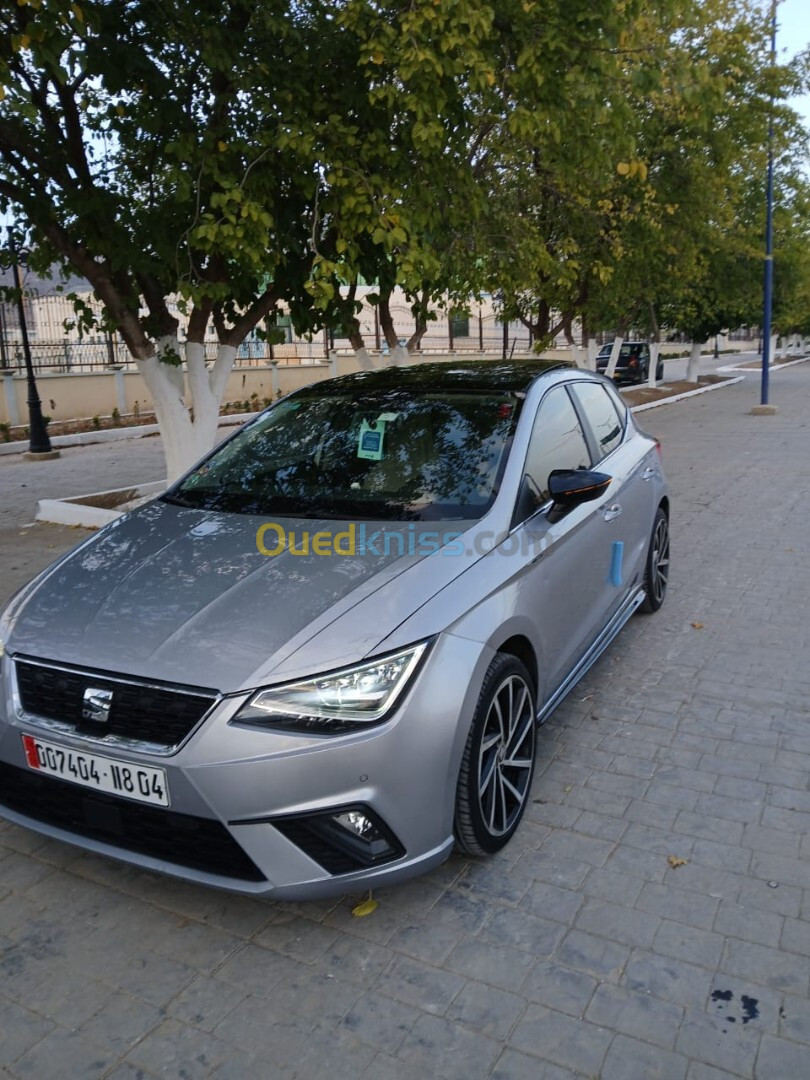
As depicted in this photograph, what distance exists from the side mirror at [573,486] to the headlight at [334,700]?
1.28 m

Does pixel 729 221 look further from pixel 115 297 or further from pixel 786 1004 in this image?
pixel 786 1004

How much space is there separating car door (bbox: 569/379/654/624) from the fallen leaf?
195 centimetres

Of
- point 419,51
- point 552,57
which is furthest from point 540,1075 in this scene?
point 552,57

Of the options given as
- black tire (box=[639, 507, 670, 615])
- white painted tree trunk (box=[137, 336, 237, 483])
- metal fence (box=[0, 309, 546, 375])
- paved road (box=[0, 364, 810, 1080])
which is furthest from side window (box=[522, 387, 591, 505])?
metal fence (box=[0, 309, 546, 375])

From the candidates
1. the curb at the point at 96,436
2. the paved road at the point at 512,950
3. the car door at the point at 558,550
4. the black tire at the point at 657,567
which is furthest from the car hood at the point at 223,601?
the curb at the point at 96,436

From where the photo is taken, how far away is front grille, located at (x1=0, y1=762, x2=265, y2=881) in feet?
8.61

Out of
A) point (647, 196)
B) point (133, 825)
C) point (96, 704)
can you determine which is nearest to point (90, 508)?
point (96, 704)

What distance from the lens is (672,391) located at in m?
27.3

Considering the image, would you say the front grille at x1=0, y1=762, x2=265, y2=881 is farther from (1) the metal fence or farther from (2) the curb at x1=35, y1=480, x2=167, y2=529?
(1) the metal fence

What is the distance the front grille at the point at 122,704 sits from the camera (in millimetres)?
2609

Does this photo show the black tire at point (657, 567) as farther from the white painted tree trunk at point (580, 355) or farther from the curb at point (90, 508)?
the white painted tree trunk at point (580, 355)

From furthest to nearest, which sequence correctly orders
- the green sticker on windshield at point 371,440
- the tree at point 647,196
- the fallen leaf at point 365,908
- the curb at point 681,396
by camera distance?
the curb at point 681,396 → the tree at point 647,196 → the green sticker on windshield at point 371,440 → the fallen leaf at point 365,908

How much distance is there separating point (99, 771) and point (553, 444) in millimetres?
2399

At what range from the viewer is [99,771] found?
2.70 m
